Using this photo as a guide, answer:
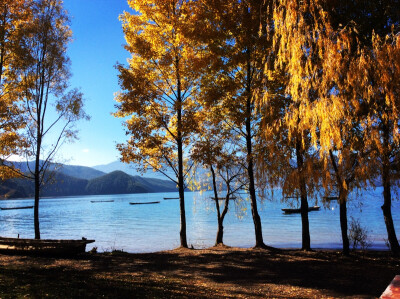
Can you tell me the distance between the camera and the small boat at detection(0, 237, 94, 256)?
45.6 feet

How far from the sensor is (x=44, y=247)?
46.1ft

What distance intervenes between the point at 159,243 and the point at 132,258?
16064mm

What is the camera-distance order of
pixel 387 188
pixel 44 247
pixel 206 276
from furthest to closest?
pixel 44 247
pixel 387 188
pixel 206 276

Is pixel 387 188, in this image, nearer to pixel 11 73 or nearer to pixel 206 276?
pixel 206 276

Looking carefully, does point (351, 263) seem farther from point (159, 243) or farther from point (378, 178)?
point (159, 243)

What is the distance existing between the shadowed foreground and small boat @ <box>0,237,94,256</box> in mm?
630

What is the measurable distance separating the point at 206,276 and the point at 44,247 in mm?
8420

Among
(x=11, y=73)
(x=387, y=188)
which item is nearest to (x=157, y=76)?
(x=11, y=73)

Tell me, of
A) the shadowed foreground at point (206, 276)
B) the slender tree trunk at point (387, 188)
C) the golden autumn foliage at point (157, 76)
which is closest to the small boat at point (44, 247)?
the shadowed foreground at point (206, 276)

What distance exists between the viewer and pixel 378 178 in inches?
395

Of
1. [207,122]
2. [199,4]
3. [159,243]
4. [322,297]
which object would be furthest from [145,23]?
[159,243]

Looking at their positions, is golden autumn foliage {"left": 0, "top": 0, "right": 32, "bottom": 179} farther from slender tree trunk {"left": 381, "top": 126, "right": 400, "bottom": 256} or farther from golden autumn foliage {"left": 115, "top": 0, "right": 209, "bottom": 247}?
slender tree trunk {"left": 381, "top": 126, "right": 400, "bottom": 256}

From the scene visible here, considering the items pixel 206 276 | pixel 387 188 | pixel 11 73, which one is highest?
pixel 11 73

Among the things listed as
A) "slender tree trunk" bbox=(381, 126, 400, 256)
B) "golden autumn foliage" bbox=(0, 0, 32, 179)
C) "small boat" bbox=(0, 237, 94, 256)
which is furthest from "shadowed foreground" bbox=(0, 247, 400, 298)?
"golden autumn foliage" bbox=(0, 0, 32, 179)
